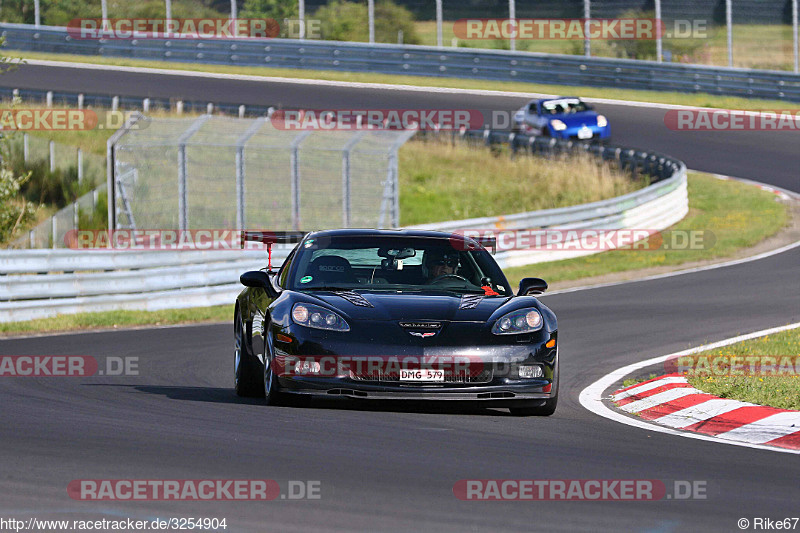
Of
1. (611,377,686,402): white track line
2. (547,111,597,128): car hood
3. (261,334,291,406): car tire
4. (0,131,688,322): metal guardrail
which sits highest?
(261,334,291,406): car tire

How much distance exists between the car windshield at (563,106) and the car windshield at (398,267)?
26.0 meters

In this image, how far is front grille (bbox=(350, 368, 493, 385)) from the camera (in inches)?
343

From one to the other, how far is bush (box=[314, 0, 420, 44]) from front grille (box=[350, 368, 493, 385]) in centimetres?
3612

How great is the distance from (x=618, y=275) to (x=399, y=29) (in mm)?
25465

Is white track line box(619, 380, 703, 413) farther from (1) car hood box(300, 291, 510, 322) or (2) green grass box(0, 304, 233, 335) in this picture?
(2) green grass box(0, 304, 233, 335)

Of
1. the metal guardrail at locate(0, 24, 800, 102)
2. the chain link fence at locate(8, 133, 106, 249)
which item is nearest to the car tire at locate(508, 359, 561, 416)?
the chain link fence at locate(8, 133, 106, 249)

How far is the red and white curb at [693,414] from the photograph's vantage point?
320 inches

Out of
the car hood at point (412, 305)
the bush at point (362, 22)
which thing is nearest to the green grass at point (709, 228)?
the car hood at point (412, 305)

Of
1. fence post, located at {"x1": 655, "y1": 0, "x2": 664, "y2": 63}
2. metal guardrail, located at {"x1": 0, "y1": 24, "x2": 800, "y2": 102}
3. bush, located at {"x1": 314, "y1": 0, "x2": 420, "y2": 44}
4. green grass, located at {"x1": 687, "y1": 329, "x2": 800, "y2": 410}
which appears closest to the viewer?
green grass, located at {"x1": 687, "y1": 329, "x2": 800, "y2": 410}

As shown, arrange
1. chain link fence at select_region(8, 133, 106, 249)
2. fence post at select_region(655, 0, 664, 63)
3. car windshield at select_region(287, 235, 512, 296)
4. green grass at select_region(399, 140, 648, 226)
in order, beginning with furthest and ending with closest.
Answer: fence post at select_region(655, 0, 664, 63)
green grass at select_region(399, 140, 648, 226)
chain link fence at select_region(8, 133, 106, 249)
car windshield at select_region(287, 235, 512, 296)

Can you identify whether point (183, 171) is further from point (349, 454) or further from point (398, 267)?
point (349, 454)

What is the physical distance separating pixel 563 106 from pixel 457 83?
355 inches

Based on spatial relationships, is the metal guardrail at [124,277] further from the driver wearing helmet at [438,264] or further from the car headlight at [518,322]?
the car headlight at [518,322]

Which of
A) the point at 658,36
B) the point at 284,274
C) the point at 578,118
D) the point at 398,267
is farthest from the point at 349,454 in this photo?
the point at 658,36
